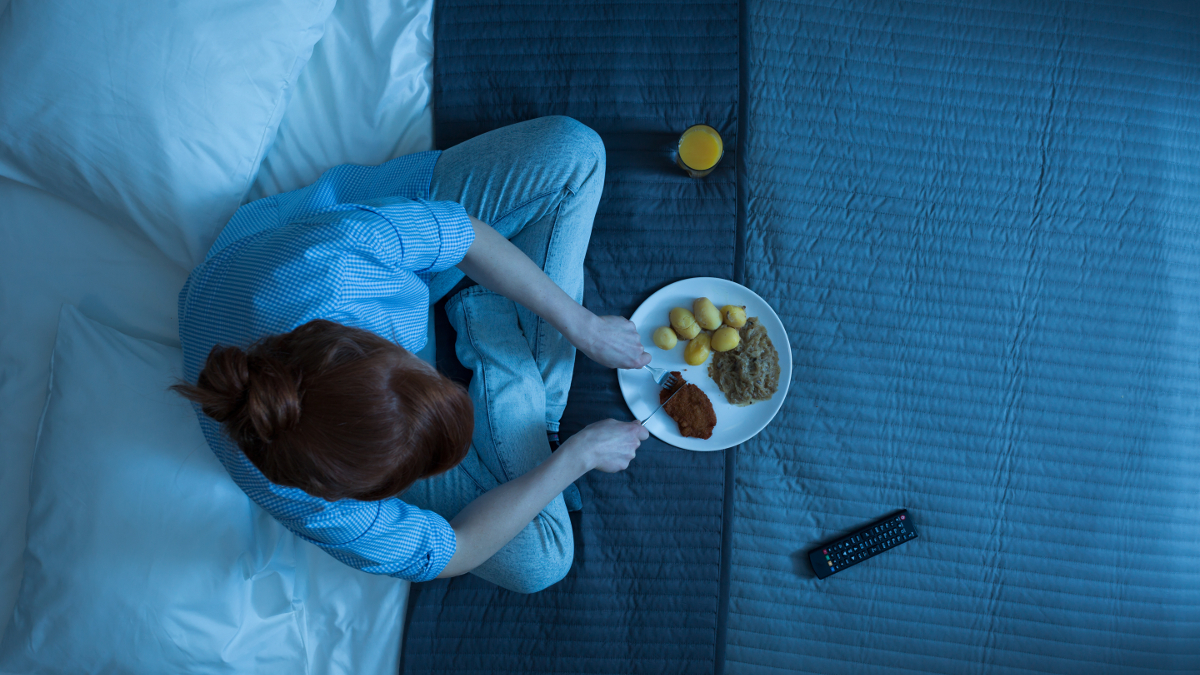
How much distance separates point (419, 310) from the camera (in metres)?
0.89

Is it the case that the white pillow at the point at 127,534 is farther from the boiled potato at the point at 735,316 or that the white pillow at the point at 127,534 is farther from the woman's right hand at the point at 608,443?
the boiled potato at the point at 735,316

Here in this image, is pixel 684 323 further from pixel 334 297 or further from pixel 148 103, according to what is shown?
pixel 148 103

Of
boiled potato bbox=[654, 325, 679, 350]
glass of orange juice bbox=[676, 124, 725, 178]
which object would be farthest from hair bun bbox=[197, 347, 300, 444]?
glass of orange juice bbox=[676, 124, 725, 178]

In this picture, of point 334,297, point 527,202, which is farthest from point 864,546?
point 334,297

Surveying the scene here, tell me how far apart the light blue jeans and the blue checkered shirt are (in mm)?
154

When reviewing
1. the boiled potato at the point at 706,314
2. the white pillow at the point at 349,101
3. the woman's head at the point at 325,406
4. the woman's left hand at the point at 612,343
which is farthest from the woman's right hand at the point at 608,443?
the white pillow at the point at 349,101

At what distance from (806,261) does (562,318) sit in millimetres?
520

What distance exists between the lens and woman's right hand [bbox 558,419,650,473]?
3.32 feet

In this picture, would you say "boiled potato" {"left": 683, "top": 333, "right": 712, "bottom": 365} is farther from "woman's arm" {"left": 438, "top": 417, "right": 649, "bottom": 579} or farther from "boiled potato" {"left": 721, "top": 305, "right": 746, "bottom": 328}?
"woman's arm" {"left": 438, "top": 417, "right": 649, "bottom": 579}

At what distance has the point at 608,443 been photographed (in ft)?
3.39

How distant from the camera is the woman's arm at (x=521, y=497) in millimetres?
923

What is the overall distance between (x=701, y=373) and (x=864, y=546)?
17.3 inches

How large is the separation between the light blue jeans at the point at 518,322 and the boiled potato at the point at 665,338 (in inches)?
6.4

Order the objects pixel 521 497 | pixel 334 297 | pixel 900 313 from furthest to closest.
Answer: pixel 900 313
pixel 521 497
pixel 334 297
